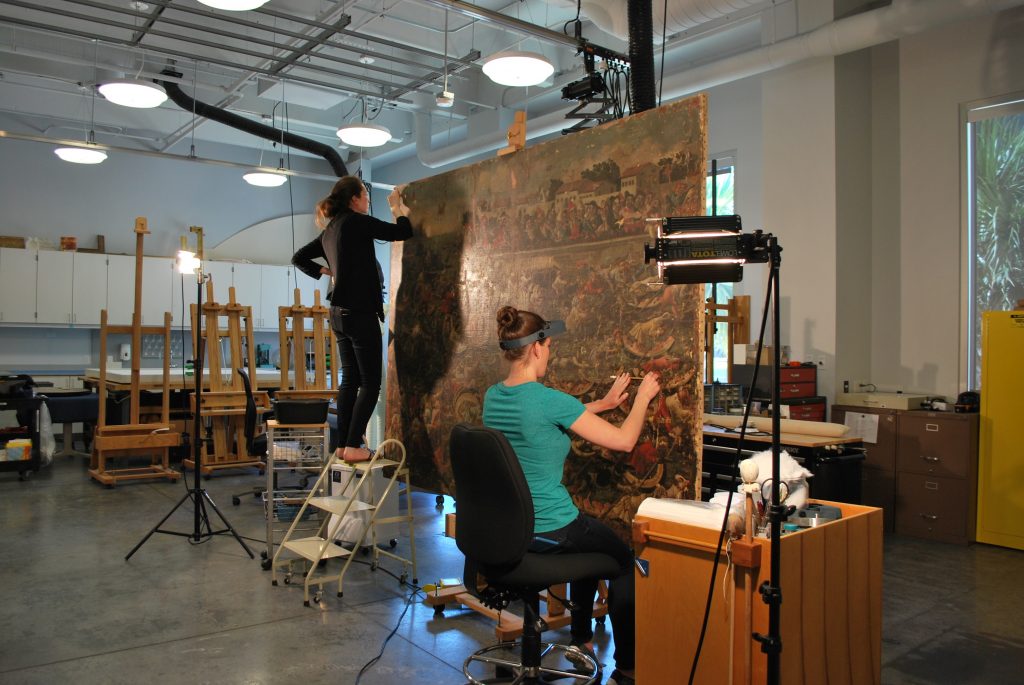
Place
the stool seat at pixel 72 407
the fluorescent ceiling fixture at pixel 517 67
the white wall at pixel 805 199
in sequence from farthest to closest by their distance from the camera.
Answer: the stool seat at pixel 72 407 < the white wall at pixel 805 199 < the fluorescent ceiling fixture at pixel 517 67

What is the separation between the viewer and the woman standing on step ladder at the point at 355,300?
3.88 meters

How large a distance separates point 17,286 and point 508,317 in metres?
8.95

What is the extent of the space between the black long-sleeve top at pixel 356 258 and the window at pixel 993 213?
4.54 metres

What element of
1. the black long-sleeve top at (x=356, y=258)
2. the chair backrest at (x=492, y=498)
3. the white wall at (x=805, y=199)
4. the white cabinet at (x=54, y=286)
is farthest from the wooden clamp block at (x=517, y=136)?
the white cabinet at (x=54, y=286)

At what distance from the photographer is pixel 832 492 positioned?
A: 4.61 meters

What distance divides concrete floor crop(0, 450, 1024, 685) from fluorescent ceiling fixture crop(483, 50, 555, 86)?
129 inches

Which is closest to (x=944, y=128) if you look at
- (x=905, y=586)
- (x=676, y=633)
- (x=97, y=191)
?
(x=905, y=586)

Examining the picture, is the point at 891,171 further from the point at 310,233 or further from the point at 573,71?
the point at 310,233

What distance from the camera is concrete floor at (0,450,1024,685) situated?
121 inches

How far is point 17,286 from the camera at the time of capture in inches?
368

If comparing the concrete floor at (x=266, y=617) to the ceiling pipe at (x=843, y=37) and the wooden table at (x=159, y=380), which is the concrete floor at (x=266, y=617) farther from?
the ceiling pipe at (x=843, y=37)

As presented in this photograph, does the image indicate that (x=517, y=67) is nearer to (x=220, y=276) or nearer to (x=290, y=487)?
(x=290, y=487)

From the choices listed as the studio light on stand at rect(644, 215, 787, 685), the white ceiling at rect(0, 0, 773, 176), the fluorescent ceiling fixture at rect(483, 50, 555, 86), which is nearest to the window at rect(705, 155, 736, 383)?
the white ceiling at rect(0, 0, 773, 176)

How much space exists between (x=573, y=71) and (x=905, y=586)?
5616 mm
